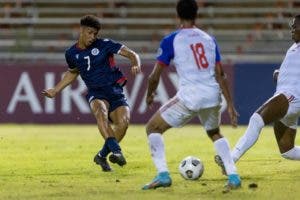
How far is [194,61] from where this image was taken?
9320mm

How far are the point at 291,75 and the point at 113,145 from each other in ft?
8.23

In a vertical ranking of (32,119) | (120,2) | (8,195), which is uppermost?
(8,195)

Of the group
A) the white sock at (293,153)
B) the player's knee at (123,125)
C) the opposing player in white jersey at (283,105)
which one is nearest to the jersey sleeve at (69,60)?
the player's knee at (123,125)

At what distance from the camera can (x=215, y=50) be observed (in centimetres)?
940

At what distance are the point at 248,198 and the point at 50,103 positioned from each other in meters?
14.7

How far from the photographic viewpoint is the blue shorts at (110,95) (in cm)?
1212

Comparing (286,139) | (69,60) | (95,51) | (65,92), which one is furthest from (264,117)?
(65,92)

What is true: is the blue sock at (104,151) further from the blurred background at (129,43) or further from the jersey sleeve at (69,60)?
the blurred background at (129,43)

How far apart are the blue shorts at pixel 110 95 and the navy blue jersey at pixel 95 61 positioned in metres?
0.06

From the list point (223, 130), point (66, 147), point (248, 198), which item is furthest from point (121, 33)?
point (248, 198)

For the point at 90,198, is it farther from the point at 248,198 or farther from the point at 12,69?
the point at 12,69

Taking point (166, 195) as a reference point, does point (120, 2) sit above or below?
below

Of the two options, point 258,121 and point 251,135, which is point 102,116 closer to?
point 251,135

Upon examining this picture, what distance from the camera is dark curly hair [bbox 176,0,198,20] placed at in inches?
362
